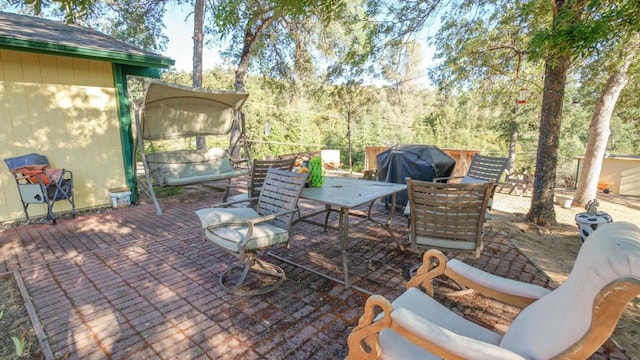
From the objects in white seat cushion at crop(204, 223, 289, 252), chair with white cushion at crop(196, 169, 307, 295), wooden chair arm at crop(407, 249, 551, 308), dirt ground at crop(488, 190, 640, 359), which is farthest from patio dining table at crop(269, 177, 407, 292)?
dirt ground at crop(488, 190, 640, 359)

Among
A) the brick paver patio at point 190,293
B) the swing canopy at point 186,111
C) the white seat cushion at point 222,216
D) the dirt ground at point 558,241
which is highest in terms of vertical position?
the swing canopy at point 186,111

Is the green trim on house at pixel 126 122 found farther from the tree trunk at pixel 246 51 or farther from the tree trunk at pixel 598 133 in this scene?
the tree trunk at pixel 598 133

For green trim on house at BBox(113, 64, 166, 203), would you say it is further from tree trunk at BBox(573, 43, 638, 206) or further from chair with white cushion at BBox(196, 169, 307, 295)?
tree trunk at BBox(573, 43, 638, 206)

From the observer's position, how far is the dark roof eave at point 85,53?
Result: 13.3 ft

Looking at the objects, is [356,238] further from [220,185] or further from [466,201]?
[220,185]

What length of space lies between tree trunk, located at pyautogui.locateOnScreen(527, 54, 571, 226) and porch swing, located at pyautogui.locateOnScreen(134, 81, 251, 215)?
490 cm

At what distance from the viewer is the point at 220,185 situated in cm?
721

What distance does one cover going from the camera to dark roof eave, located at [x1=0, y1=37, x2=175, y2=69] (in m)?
4.06

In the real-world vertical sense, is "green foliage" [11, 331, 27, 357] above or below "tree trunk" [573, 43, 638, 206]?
below

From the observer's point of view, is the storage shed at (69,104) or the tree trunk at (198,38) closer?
the storage shed at (69,104)

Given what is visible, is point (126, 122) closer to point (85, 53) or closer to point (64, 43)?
→ point (85, 53)

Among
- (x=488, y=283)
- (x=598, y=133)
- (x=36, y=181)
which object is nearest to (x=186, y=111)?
(x=36, y=181)

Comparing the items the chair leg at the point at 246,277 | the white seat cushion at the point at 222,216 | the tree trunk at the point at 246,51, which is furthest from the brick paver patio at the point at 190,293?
the tree trunk at the point at 246,51

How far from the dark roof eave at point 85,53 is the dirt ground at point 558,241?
5778mm
